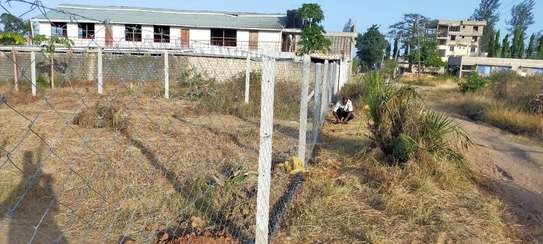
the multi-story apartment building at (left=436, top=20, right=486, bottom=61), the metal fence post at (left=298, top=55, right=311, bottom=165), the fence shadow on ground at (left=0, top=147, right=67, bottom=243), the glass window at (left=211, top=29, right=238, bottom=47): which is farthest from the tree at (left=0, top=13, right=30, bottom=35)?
the multi-story apartment building at (left=436, top=20, right=486, bottom=61)

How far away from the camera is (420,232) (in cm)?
382

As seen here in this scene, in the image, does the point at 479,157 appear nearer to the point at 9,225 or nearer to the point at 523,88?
the point at 9,225

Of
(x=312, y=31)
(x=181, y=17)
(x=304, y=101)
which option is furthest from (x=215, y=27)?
(x=304, y=101)

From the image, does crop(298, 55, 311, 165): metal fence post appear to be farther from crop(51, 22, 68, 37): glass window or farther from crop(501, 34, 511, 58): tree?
crop(501, 34, 511, 58): tree

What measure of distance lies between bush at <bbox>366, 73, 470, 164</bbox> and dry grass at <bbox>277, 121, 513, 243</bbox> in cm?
17

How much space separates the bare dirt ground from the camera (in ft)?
14.6

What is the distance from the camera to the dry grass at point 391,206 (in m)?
3.74

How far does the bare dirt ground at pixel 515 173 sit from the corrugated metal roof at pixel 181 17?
888 inches

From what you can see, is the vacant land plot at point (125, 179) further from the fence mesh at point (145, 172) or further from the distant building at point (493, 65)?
the distant building at point (493, 65)

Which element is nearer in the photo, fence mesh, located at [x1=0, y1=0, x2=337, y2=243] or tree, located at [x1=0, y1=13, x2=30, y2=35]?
tree, located at [x1=0, y1=13, x2=30, y2=35]

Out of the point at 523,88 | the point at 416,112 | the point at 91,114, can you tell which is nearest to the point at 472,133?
the point at 416,112

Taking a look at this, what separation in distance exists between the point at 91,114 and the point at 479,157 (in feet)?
21.6

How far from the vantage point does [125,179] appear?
4566mm

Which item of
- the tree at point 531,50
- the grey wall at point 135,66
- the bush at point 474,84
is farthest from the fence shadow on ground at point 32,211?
the tree at point 531,50
